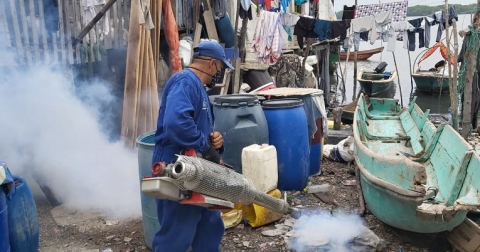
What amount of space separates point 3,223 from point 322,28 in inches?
395

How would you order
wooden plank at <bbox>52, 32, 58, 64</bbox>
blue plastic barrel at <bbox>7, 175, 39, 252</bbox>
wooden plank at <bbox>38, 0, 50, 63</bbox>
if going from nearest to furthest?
blue plastic barrel at <bbox>7, 175, 39, 252</bbox>
wooden plank at <bbox>38, 0, 50, 63</bbox>
wooden plank at <bbox>52, 32, 58, 64</bbox>

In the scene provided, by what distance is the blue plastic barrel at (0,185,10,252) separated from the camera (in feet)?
9.92

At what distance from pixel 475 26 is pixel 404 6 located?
12.1 meters

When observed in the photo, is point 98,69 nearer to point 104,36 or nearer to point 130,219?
point 104,36

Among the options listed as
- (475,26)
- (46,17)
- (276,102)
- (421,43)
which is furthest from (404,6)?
(46,17)

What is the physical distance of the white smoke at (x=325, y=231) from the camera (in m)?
4.09

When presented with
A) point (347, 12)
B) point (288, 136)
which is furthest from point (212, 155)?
point (347, 12)

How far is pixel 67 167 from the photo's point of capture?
195 inches

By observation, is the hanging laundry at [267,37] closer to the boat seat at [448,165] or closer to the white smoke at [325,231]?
the boat seat at [448,165]

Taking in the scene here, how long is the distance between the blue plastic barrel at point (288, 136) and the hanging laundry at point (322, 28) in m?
6.59

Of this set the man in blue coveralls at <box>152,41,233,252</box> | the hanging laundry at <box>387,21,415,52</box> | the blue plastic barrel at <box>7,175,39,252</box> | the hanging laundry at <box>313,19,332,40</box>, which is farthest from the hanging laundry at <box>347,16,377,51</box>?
the blue plastic barrel at <box>7,175,39,252</box>

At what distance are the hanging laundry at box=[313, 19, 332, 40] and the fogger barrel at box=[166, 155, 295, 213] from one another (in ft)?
30.1

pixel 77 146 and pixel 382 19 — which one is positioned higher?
pixel 382 19

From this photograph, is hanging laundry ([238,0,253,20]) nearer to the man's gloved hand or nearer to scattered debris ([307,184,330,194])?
scattered debris ([307,184,330,194])
